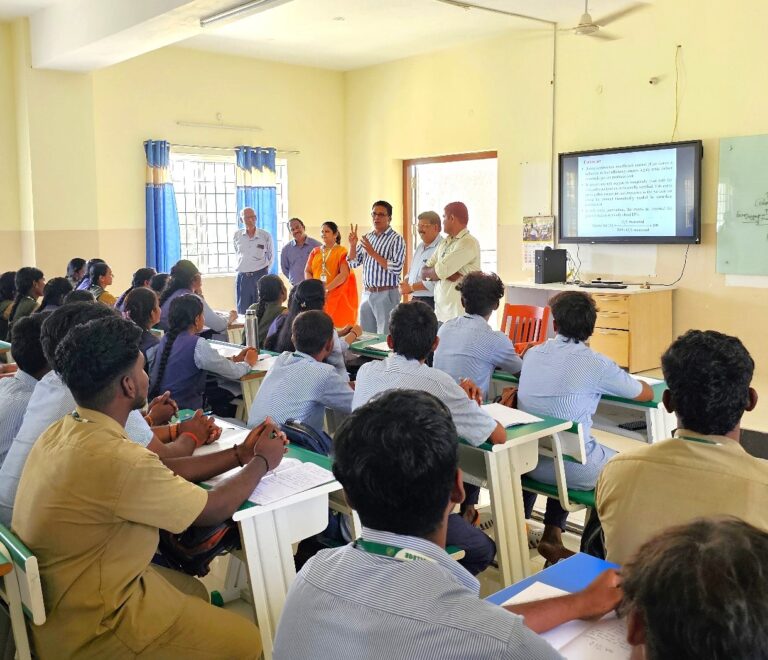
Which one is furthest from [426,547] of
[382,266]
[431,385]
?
[382,266]

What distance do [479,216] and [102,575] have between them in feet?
26.9

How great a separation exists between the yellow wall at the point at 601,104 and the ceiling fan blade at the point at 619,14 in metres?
0.07

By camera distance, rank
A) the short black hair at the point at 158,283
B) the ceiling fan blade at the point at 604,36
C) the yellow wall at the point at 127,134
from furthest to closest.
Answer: the yellow wall at the point at 127,134 → the ceiling fan blade at the point at 604,36 → the short black hair at the point at 158,283

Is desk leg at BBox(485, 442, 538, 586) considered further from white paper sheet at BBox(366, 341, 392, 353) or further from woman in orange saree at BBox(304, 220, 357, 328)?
woman in orange saree at BBox(304, 220, 357, 328)

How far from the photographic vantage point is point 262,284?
16.6ft

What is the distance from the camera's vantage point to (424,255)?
Result: 6.30 metres

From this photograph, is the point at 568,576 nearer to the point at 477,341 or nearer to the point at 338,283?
the point at 477,341

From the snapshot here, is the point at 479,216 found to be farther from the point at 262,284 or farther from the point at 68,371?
the point at 68,371

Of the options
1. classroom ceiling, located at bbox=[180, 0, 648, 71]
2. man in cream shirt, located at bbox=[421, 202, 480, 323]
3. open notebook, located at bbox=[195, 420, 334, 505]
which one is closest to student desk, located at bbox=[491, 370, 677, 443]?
open notebook, located at bbox=[195, 420, 334, 505]

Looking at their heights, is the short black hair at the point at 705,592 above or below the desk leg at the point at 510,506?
above

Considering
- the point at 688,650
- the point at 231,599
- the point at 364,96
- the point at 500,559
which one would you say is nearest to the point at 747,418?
the point at 500,559

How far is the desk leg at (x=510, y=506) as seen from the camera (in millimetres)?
2830

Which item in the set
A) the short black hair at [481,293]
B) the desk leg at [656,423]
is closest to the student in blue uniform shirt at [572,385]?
the desk leg at [656,423]

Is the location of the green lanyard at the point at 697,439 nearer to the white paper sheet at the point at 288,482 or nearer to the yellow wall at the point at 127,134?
the white paper sheet at the point at 288,482
